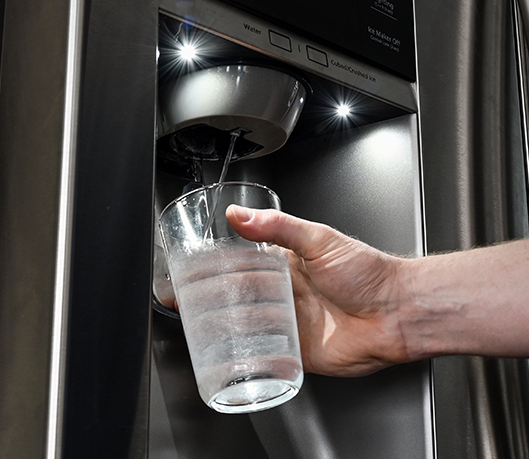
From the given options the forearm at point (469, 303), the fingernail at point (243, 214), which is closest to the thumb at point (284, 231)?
the fingernail at point (243, 214)

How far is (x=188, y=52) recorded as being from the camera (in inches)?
25.0

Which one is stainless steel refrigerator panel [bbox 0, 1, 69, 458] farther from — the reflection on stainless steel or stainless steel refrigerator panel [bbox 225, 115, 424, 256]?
stainless steel refrigerator panel [bbox 225, 115, 424, 256]

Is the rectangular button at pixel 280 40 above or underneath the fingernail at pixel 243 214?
above

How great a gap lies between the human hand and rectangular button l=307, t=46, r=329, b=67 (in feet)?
0.54

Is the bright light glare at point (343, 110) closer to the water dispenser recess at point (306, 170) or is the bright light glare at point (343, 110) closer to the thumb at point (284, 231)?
the water dispenser recess at point (306, 170)

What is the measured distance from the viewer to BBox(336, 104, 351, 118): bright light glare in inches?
30.0

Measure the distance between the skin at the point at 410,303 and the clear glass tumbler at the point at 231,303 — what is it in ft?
0.37

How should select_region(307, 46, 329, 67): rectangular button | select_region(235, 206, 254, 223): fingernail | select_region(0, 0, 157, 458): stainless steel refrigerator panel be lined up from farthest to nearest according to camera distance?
select_region(307, 46, 329, 67): rectangular button
select_region(235, 206, 254, 223): fingernail
select_region(0, 0, 157, 458): stainless steel refrigerator panel

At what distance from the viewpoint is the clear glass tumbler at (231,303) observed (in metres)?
0.54

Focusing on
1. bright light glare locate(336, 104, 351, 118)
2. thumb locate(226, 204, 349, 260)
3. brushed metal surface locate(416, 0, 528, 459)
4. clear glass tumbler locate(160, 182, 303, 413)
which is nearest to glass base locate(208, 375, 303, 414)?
→ clear glass tumbler locate(160, 182, 303, 413)

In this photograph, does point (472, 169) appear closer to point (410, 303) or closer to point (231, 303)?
point (410, 303)

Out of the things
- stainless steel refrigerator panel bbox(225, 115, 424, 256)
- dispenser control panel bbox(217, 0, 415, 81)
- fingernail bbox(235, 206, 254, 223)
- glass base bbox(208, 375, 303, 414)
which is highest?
dispenser control panel bbox(217, 0, 415, 81)

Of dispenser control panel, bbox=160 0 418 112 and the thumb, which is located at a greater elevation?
dispenser control panel, bbox=160 0 418 112

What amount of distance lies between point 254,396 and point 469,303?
281 mm
